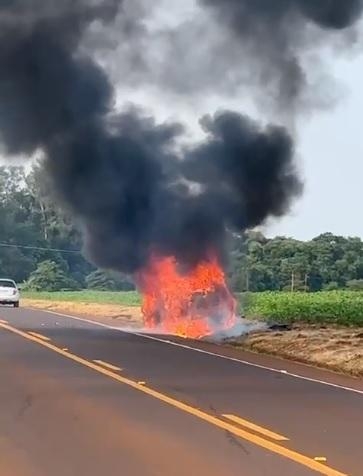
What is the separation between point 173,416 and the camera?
1092cm

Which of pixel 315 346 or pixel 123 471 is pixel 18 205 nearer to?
pixel 315 346

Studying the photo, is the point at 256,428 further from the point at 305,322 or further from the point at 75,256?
the point at 75,256

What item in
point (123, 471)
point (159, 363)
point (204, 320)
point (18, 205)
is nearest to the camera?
point (123, 471)

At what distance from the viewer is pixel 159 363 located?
1756 centimetres

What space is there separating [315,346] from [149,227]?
10.5m

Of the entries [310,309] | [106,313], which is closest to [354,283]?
[106,313]

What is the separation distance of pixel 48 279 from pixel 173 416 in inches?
2846

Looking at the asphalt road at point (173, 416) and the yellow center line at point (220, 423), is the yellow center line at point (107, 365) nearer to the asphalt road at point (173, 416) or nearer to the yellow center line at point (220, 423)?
the asphalt road at point (173, 416)

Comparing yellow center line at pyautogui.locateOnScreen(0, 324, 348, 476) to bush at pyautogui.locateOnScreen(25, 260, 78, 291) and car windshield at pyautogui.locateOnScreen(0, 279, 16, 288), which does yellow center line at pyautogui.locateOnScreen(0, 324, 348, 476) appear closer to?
car windshield at pyautogui.locateOnScreen(0, 279, 16, 288)

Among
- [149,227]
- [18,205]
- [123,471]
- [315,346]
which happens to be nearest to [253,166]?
[149,227]

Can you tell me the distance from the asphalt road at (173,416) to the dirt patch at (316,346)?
93 cm

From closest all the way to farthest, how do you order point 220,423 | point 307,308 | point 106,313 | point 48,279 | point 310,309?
point 220,423 → point 310,309 → point 307,308 → point 106,313 → point 48,279

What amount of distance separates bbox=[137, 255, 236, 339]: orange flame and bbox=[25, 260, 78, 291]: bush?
50558 millimetres

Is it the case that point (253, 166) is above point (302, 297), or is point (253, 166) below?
above
